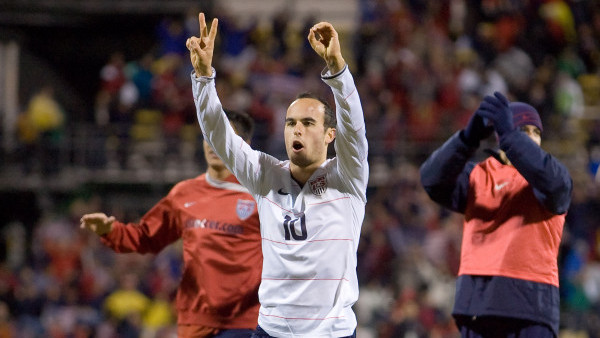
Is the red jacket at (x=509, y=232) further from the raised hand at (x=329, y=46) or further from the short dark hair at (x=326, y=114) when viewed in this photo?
the raised hand at (x=329, y=46)

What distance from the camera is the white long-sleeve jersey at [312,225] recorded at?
13.7 ft

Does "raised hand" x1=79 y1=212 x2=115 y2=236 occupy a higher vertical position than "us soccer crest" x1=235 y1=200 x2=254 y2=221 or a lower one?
lower

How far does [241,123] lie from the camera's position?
574 centimetres

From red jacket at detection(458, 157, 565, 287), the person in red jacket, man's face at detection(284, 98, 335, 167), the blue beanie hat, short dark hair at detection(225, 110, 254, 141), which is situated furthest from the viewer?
short dark hair at detection(225, 110, 254, 141)

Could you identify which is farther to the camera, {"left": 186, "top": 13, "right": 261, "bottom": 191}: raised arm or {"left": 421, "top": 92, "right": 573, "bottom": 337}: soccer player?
{"left": 421, "top": 92, "right": 573, "bottom": 337}: soccer player

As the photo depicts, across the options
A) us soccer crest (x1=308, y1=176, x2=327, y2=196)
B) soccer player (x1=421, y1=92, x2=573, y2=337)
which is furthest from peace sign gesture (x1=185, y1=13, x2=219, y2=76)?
soccer player (x1=421, y1=92, x2=573, y2=337)

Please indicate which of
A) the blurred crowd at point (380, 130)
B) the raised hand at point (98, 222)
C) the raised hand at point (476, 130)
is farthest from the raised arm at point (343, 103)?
the blurred crowd at point (380, 130)

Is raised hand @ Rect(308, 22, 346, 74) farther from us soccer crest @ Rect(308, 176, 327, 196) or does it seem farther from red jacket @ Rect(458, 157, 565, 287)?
red jacket @ Rect(458, 157, 565, 287)

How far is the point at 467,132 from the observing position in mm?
4699

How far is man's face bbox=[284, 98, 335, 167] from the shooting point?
4324mm

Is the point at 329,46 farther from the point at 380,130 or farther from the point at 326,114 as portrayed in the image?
the point at 380,130

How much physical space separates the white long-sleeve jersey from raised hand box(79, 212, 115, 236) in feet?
4.54

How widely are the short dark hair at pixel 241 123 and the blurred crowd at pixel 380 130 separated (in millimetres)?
5358

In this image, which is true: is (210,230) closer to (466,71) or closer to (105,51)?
(466,71)
